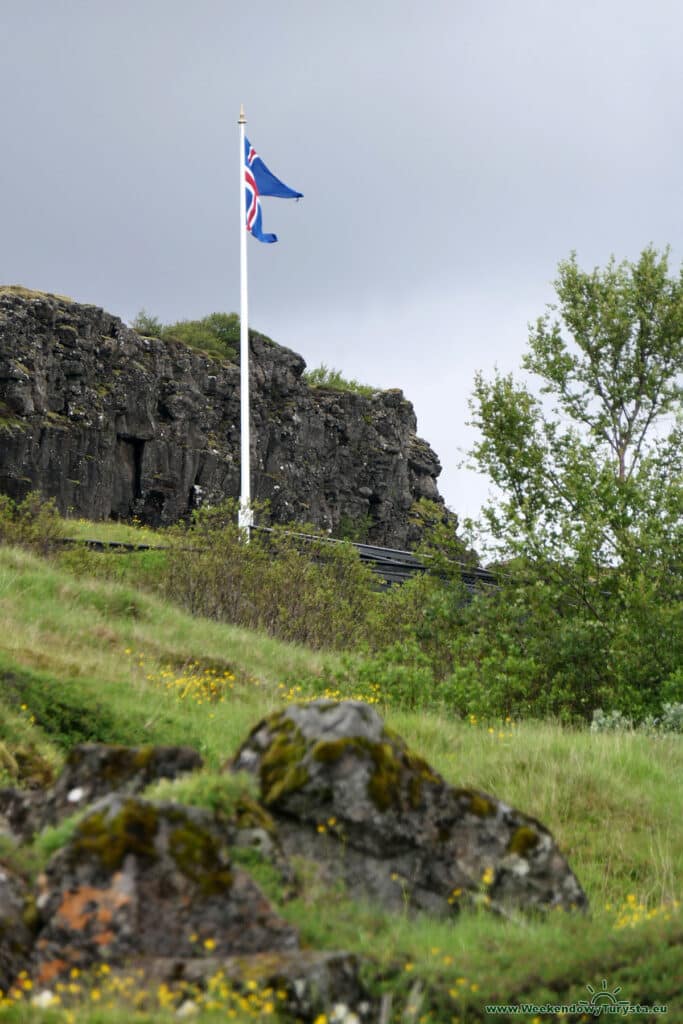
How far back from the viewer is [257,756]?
238 inches

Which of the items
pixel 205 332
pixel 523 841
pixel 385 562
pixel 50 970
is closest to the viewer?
pixel 50 970

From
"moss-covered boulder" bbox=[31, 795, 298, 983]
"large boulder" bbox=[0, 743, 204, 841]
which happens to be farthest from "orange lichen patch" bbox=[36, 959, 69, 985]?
"large boulder" bbox=[0, 743, 204, 841]

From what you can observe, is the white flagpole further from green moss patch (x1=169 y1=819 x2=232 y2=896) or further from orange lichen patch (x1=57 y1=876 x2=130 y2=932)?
orange lichen patch (x1=57 y1=876 x2=130 y2=932)

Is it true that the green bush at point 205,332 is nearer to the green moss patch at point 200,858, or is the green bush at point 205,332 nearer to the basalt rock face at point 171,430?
the basalt rock face at point 171,430

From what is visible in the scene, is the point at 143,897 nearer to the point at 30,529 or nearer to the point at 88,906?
the point at 88,906

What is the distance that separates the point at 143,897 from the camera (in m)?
4.52

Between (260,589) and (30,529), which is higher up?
(30,529)

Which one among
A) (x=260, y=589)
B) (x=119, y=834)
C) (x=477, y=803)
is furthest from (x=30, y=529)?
(x=119, y=834)

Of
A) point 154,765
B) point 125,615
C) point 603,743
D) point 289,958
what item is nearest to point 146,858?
point 289,958

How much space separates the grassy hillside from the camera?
15.2 feet

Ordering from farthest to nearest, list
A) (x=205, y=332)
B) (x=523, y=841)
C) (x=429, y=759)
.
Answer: (x=205, y=332), (x=429, y=759), (x=523, y=841)

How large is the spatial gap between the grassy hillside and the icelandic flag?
17648 mm

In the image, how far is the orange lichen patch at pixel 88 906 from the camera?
14.5 ft

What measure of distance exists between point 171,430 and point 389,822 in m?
44.0
